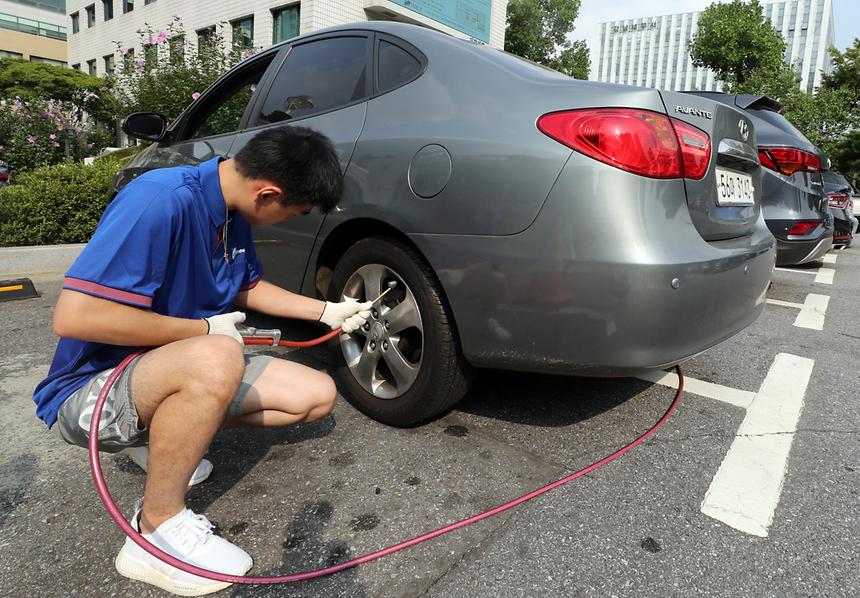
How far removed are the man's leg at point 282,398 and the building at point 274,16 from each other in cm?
1290

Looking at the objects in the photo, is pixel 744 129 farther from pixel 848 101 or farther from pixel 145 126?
pixel 848 101

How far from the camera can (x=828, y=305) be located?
181 inches

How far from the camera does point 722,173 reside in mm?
2008

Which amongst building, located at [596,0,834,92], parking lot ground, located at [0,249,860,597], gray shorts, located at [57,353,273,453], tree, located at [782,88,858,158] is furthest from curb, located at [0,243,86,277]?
building, located at [596,0,834,92]

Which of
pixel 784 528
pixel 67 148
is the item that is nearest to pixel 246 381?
pixel 784 528

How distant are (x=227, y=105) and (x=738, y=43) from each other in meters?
28.6

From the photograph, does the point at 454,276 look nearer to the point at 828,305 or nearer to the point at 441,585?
the point at 441,585

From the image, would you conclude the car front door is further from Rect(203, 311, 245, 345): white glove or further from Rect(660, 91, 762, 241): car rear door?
Rect(660, 91, 762, 241): car rear door

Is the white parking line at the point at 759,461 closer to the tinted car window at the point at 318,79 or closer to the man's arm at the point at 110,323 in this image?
the man's arm at the point at 110,323

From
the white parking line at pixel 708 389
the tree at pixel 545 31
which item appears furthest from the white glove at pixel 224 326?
the tree at pixel 545 31

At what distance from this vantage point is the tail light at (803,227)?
4523mm

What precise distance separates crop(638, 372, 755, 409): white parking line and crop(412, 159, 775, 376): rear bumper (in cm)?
84

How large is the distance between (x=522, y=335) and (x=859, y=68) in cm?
3191

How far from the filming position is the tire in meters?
1.98
